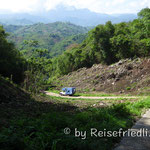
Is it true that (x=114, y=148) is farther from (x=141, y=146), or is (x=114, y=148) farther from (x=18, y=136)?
(x=18, y=136)

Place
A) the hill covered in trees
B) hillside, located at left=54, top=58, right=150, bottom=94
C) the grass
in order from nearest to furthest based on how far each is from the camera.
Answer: the grass < hillside, located at left=54, top=58, right=150, bottom=94 < the hill covered in trees

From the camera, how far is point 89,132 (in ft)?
15.3

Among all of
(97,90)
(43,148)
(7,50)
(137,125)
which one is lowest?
(97,90)

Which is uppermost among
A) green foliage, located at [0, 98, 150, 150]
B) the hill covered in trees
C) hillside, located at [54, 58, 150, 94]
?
the hill covered in trees

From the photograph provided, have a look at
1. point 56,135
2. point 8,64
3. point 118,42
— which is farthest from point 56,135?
point 118,42

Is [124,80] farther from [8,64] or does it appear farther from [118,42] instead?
[8,64]

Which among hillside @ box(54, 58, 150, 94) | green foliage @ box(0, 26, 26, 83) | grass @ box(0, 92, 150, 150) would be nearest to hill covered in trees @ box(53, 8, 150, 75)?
hillside @ box(54, 58, 150, 94)

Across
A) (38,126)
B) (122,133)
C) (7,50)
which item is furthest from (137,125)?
(7,50)

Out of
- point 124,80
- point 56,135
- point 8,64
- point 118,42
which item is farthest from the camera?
point 118,42

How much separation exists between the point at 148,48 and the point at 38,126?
28859mm

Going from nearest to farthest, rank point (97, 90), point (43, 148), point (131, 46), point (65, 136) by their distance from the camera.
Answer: point (43, 148) < point (65, 136) < point (97, 90) < point (131, 46)

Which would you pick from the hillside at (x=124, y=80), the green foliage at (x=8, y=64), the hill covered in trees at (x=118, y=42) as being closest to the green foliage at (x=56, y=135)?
the hillside at (x=124, y=80)

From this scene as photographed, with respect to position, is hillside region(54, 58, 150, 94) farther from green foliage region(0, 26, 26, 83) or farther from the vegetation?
the vegetation

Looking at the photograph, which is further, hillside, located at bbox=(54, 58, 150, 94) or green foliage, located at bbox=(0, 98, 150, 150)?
hillside, located at bbox=(54, 58, 150, 94)
